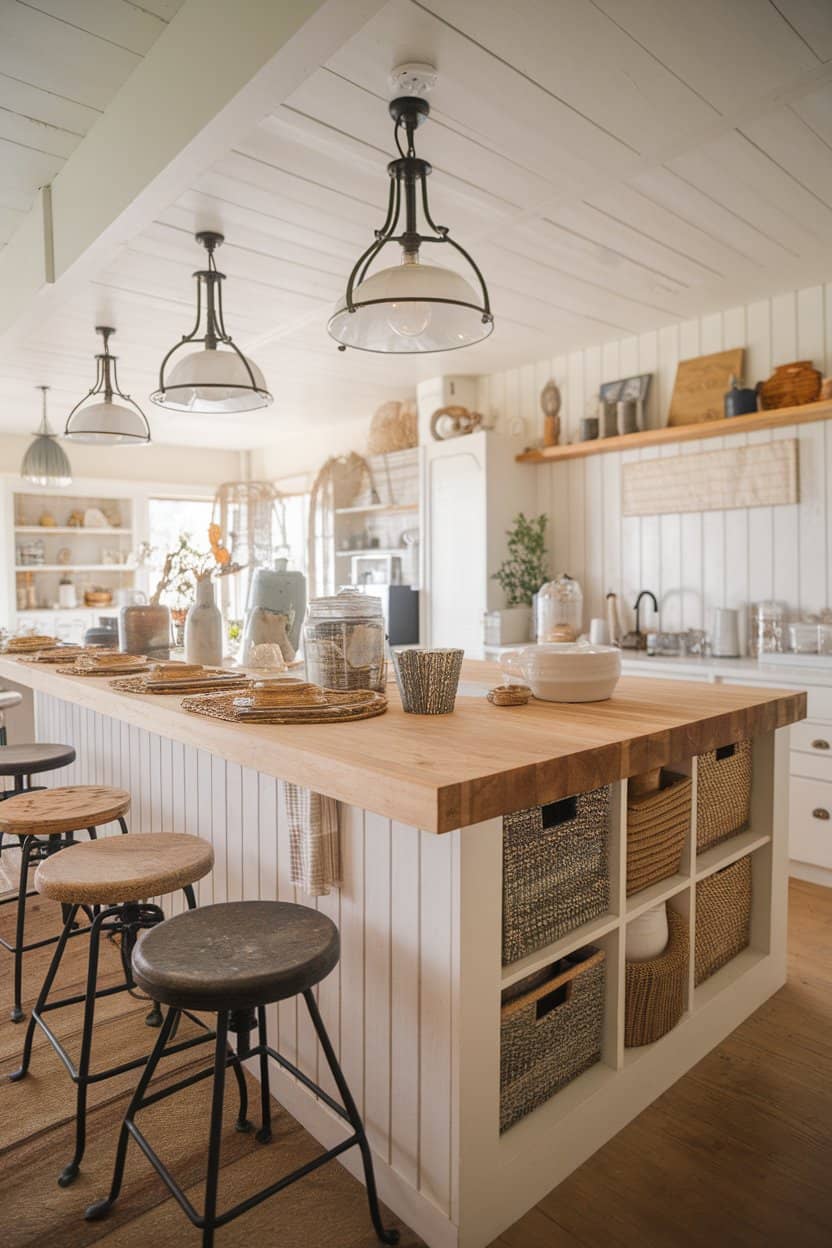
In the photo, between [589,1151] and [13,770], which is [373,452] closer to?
[13,770]

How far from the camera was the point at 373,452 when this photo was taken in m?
5.87

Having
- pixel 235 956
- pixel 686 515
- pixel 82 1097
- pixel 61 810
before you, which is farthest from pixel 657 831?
pixel 686 515

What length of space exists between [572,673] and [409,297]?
0.94 meters

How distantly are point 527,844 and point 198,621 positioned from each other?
152 centimetres

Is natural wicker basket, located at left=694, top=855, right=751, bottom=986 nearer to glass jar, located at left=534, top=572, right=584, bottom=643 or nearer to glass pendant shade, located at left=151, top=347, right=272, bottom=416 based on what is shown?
glass jar, located at left=534, top=572, right=584, bottom=643

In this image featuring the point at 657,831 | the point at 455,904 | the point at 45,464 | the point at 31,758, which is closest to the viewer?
the point at 455,904

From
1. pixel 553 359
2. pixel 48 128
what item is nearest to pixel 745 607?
pixel 553 359

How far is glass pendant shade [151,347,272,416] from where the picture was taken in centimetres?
270

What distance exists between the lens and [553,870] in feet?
5.16

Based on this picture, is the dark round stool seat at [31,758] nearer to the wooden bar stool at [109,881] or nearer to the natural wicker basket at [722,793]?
the wooden bar stool at [109,881]

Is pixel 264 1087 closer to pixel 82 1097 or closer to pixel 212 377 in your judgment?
pixel 82 1097

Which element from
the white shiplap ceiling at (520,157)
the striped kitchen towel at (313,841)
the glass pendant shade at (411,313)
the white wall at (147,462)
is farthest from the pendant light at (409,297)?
the white wall at (147,462)

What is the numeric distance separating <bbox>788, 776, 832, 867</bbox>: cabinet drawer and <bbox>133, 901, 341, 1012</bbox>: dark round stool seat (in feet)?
8.19

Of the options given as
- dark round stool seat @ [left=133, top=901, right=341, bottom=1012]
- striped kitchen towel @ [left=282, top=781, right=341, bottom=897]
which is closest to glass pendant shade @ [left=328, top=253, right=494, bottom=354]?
striped kitchen towel @ [left=282, top=781, right=341, bottom=897]
